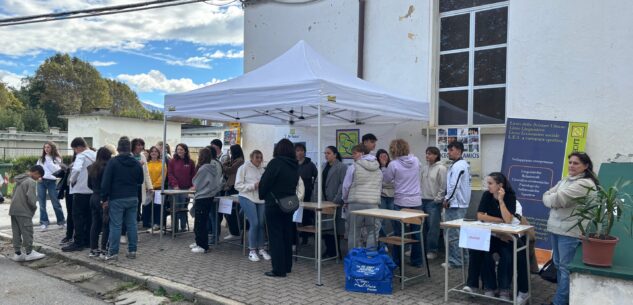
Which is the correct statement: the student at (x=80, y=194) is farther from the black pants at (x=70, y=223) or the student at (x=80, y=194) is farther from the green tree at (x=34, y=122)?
the green tree at (x=34, y=122)

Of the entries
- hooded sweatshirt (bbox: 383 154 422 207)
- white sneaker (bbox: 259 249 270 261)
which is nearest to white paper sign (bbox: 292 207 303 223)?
white sneaker (bbox: 259 249 270 261)

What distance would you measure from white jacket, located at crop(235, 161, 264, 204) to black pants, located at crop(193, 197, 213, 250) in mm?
824

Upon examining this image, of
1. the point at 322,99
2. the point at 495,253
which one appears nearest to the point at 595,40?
the point at 495,253

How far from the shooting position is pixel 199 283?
5539mm

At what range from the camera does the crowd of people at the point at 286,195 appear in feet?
16.5

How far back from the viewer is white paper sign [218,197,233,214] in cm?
→ 705

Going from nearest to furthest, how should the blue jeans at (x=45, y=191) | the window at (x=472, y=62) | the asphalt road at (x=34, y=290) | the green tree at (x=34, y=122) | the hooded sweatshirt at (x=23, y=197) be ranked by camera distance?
1. the asphalt road at (x=34, y=290)
2. the hooded sweatshirt at (x=23, y=197)
3. the window at (x=472, y=62)
4. the blue jeans at (x=45, y=191)
5. the green tree at (x=34, y=122)

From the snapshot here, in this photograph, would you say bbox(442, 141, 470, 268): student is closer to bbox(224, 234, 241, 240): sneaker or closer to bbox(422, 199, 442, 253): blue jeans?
bbox(422, 199, 442, 253): blue jeans

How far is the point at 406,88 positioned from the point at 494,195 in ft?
11.8

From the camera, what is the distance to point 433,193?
6711mm

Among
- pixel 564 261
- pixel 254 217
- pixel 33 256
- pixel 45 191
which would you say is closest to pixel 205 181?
pixel 254 217

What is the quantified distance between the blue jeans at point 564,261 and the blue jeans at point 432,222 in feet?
7.32

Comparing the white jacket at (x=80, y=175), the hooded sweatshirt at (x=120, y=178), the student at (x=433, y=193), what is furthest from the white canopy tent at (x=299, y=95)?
the white jacket at (x=80, y=175)

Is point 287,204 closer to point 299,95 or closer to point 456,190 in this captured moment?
point 299,95
